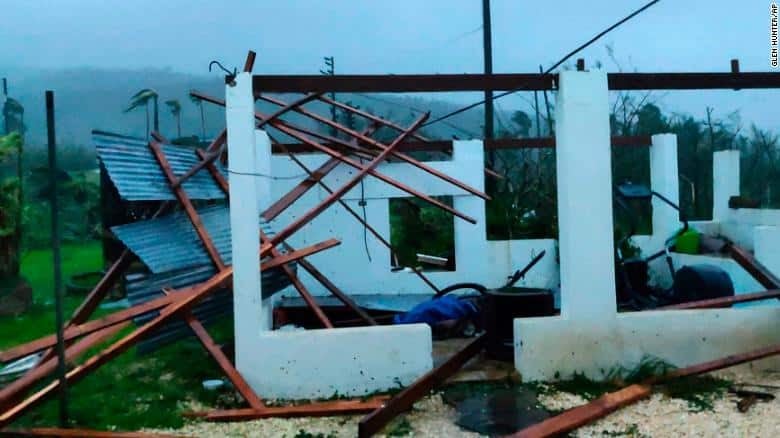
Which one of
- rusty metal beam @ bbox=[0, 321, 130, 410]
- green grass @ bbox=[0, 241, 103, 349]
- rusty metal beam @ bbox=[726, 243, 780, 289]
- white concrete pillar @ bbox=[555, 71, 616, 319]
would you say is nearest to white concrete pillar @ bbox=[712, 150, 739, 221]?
rusty metal beam @ bbox=[726, 243, 780, 289]

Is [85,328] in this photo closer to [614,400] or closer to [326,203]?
[326,203]

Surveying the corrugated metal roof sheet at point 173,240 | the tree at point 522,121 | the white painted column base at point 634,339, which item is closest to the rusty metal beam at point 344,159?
the corrugated metal roof sheet at point 173,240

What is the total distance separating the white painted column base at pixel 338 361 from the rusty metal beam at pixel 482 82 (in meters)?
2.25

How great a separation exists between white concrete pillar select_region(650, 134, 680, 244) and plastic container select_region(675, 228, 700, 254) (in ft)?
2.45

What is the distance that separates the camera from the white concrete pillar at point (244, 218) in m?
6.35

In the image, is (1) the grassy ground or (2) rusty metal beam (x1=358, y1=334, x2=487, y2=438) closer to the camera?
(2) rusty metal beam (x1=358, y1=334, x2=487, y2=438)

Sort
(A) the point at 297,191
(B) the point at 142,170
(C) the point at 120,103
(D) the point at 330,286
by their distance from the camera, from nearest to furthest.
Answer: (B) the point at 142,170, (D) the point at 330,286, (A) the point at 297,191, (C) the point at 120,103

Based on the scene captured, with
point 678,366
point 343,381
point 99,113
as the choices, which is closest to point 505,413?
point 343,381

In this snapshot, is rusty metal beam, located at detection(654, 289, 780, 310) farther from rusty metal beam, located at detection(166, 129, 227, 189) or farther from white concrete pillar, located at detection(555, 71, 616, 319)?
rusty metal beam, located at detection(166, 129, 227, 189)

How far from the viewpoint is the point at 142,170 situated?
7.47m

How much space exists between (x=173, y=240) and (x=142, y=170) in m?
0.84

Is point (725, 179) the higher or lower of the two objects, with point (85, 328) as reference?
higher

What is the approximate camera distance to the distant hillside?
703 inches

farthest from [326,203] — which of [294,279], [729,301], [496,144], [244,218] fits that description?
[496,144]
